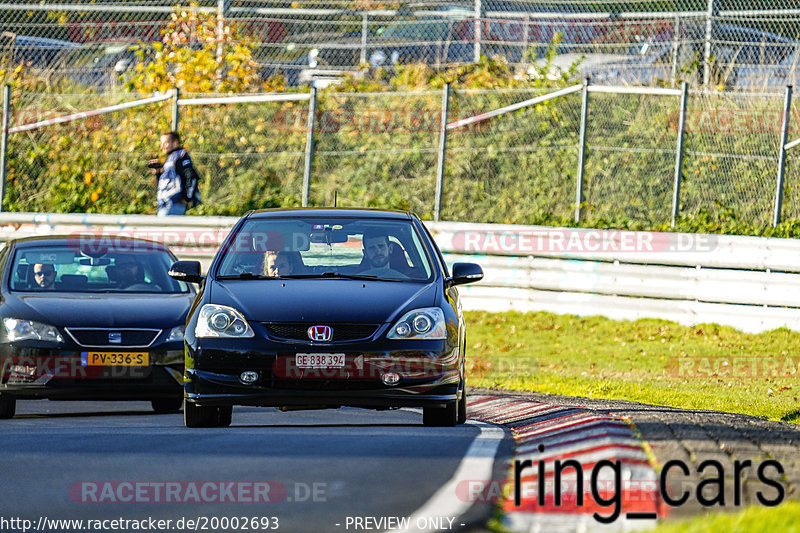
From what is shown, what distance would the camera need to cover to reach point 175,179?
19.9m

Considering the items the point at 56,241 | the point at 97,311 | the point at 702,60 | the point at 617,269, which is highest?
the point at 702,60

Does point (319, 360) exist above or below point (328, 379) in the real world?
above

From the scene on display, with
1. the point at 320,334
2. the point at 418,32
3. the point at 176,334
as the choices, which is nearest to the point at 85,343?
the point at 176,334

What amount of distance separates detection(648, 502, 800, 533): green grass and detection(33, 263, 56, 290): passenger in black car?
25.2 ft

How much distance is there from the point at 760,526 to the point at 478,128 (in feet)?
51.2

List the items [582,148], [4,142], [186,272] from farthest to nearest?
[4,142], [582,148], [186,272]

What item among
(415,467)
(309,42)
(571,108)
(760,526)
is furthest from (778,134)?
(760,526)

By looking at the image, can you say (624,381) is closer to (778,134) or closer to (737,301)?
(737,301)

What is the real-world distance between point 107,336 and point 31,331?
58 cm

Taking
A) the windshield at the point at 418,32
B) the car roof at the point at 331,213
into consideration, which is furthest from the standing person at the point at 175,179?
the car roof at the point at 331,213

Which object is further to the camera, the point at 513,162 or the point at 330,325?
the point at 513,162

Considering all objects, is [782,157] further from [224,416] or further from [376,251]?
[224,416]

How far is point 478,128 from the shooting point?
2119 cm

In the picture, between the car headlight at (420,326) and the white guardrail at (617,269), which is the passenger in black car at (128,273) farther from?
the white guardrail at (617,269)
